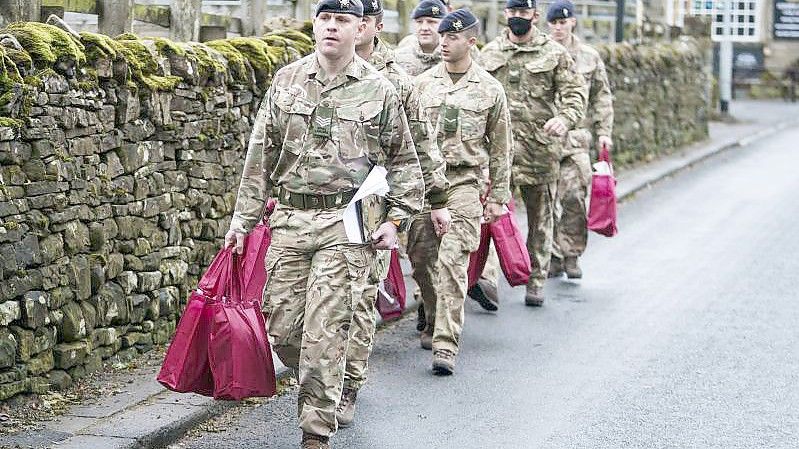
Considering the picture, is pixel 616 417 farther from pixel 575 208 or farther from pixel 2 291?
pixel 575 208

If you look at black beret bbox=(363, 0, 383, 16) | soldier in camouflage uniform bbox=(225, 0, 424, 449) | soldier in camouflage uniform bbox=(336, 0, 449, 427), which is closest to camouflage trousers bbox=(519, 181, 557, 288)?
black beret bbox=(363, 0, 383, 16)

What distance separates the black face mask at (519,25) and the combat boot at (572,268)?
2.17 meters

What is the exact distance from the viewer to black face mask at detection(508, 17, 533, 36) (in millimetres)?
10555

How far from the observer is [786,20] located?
44.4 m

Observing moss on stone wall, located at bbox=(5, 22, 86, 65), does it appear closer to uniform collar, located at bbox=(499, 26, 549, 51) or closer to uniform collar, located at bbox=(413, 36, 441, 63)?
uniform collar, located at bbox=(413, 36, 441, 63)

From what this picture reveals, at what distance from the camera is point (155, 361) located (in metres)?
8.14

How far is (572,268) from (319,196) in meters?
5.73

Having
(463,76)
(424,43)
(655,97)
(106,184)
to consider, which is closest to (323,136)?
(106,184)

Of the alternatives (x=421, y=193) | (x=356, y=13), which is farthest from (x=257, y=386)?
(x=356, y=13)

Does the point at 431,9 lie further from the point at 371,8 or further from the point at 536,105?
the point at 371,8

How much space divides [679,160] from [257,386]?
53.4 feet

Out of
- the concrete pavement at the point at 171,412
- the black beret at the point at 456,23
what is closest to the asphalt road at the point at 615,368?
the concrete pavement at the point at 171,412

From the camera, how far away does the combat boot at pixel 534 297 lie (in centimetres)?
1081

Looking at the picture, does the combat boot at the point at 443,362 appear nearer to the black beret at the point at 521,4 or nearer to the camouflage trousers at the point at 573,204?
the black beret at the point at 521,4
